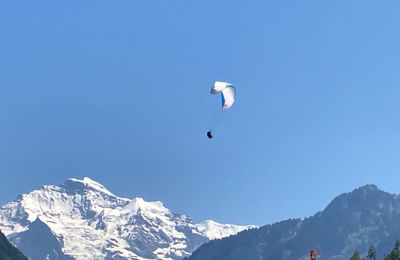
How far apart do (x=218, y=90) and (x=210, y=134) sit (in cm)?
1237

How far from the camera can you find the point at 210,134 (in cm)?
18550

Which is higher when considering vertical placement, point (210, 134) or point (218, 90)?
point (218, 90)

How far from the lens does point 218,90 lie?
194m
